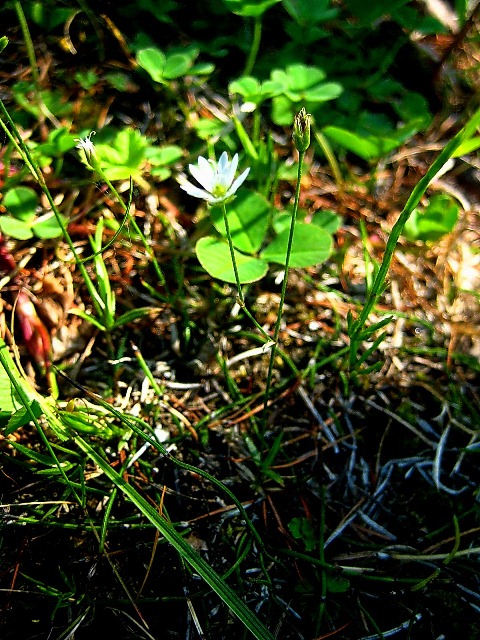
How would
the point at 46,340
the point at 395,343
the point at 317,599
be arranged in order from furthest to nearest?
the point at 395,343 < the point at 46,340 < the point at 317,599

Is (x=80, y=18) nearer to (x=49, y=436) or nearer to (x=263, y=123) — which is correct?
(x=263, y=123)

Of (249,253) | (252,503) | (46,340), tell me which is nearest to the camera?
(252,503)

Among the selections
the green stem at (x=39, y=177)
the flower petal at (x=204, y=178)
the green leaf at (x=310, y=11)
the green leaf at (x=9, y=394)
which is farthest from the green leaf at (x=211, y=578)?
the green leaf at (x=310, y=11)

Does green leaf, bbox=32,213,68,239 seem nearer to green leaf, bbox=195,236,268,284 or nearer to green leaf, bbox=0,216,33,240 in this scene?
green leaf, bbox=0,216,33,240

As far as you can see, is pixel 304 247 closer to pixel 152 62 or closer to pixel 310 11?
pixel 152 62

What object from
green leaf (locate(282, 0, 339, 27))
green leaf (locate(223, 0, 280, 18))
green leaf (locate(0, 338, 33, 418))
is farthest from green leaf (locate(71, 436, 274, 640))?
green leaf (locate(282, 0, 339, 27))

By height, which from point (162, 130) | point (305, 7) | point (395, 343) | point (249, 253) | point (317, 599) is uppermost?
point (305, 7)

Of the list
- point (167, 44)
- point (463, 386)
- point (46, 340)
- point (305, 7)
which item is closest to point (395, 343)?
point (463, 386)
